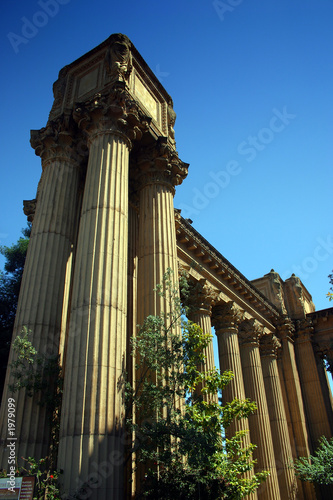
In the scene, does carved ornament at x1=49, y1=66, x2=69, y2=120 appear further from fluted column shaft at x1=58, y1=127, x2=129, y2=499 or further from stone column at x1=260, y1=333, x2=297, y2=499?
stone column at x1=260, y1=333, x2=297, y2=499

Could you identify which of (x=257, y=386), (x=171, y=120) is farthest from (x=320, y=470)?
(x=171, y=120)

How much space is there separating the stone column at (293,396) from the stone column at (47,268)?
2471 cm

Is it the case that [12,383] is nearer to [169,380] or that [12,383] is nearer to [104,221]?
[169,380]

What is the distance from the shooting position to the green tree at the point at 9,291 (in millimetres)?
23006

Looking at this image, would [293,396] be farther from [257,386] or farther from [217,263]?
[217,263]

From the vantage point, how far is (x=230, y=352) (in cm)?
2586

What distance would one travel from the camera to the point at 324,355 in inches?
1491

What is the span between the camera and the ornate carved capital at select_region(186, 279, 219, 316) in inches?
949

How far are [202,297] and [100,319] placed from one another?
13.2m

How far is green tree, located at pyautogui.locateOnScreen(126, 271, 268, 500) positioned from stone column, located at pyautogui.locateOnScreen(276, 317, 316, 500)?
64.5 feet

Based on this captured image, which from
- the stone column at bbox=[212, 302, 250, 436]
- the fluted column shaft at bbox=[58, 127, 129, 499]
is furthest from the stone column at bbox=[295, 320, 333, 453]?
the fluted column shaft at bbox=[58, 127, 129, 499]

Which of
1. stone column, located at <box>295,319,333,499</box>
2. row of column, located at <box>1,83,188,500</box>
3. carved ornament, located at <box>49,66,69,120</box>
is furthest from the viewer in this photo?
stone column, located at <box>295,319,333,499</box>

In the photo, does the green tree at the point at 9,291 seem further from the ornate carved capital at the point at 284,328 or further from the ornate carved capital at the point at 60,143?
the ornate carved capital at the point at 284,328

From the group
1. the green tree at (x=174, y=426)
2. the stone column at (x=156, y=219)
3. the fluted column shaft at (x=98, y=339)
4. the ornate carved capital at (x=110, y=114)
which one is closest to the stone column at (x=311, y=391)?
the green tree at (x=174, y=426)
